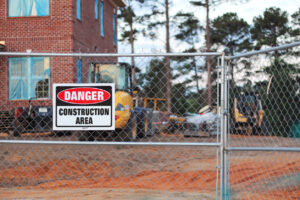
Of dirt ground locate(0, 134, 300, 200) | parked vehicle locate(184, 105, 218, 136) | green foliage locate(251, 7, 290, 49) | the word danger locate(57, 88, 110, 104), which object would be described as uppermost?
green foliage locate(251, 7, 290, 49)

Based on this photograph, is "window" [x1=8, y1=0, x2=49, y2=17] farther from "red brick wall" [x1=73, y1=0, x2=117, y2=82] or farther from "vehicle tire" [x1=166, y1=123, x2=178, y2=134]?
"vehicle tire" [x1=166, y1=123, x2=178, y2=134]

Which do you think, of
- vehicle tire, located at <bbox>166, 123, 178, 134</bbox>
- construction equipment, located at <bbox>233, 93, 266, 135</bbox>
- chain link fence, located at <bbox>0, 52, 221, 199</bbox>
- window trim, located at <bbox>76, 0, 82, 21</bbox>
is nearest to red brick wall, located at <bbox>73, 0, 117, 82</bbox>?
window trim, located at <bbox>76, 0, 82, 21</bbox>

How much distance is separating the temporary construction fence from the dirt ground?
0.07 feet

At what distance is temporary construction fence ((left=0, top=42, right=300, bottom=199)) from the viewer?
4.95 m

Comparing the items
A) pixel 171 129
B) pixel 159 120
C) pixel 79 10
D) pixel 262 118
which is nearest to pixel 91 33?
pixel 79 10

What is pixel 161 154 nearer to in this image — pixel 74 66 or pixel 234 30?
pixel 74 66

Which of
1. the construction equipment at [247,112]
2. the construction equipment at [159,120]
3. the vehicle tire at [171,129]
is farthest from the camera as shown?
the construction equipment at [159,120]

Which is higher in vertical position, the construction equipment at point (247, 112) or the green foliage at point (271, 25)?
the green foliage at point (271, 25)

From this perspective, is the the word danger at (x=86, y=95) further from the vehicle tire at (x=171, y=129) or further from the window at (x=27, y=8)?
the window at (x=27, y=8)

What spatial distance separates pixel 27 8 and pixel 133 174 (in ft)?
38.6

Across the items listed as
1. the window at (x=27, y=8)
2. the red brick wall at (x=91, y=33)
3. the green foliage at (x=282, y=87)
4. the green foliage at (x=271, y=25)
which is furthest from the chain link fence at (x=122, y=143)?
the green foliage at (x=271, y=25)

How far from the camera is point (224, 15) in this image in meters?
37.3

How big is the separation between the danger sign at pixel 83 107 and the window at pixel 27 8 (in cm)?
1357

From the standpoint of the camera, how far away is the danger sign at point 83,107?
501cm
